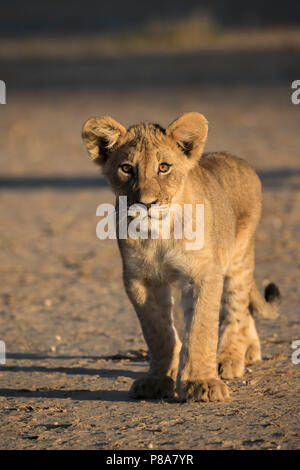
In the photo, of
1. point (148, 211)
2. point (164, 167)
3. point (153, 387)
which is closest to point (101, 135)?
point (164, 167)

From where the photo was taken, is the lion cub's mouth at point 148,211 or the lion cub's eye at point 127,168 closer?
the lion cub's mouth at point 148,211

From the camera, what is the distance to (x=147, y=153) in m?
4.79

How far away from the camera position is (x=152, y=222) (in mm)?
4793

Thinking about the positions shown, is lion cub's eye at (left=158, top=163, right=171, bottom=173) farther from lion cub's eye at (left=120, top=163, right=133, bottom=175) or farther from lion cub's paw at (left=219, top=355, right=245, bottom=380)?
lion cub's paw at (left=219, top=355, right=245, bottom=380)

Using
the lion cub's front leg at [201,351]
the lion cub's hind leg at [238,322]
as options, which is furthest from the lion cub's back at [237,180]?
the lion cub's front leg at [201,351]

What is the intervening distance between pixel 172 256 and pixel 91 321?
202 cm

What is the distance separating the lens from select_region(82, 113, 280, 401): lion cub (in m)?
4.79

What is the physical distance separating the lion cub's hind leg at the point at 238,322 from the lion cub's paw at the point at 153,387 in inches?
18.9

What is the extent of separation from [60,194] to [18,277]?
343 centimetres

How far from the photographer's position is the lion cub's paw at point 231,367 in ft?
17.5

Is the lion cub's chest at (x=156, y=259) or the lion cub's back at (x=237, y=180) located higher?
→ the lion cub's back at (x=237, y=180)

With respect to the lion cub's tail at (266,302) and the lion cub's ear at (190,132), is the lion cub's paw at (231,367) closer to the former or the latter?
the lion cub's tail at (266,302)
